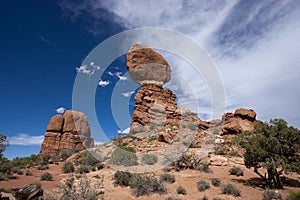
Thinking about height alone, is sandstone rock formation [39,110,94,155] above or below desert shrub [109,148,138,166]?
above

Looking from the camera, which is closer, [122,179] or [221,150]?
[122,179]

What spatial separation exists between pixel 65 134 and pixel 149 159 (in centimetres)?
2205

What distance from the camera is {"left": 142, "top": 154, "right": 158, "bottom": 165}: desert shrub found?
48.0 ft

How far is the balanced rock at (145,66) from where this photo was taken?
121ft

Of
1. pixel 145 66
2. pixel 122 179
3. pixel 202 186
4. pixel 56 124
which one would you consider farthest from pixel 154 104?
pixel 202 186

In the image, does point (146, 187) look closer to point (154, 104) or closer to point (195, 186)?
point (195, 186)

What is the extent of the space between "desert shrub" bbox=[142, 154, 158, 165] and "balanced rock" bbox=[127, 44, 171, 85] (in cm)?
2243

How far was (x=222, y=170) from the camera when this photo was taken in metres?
13.5

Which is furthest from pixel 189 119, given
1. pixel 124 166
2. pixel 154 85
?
pixel 124 166

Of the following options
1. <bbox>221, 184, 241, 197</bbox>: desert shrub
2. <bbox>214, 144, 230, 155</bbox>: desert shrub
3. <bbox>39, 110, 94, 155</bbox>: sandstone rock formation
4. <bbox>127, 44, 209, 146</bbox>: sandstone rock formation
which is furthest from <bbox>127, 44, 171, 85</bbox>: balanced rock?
<bbox>221, 184, 241, 197</bbox>: desert shrub

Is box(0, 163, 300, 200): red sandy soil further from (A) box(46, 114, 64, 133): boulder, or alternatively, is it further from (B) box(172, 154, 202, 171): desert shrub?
(A) box(46, 114, 64, 133): boulder

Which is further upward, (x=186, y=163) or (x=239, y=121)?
(x=239, y=121)

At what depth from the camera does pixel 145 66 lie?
1467 inches

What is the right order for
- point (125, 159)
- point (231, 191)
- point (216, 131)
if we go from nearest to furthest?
Result: point (231, 191) → point (125, 159) → point (216, 131)
